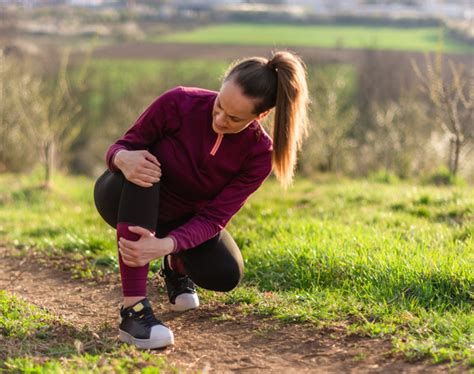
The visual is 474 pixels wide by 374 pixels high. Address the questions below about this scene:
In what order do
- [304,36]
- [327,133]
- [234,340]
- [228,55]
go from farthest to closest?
[304,36], [228,55], [327,133], [234,340]

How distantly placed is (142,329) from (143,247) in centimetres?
41

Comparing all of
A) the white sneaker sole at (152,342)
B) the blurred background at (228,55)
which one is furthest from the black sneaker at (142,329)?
the blurred background at (228,55)

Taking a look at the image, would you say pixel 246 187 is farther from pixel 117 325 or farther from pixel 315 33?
pixel 315 33

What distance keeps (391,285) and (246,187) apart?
1005mm

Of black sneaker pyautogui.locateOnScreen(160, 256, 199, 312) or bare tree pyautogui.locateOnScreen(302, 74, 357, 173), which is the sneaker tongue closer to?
black sneaker pyautogui.locateOnScreen(160, 256, 199, 312)

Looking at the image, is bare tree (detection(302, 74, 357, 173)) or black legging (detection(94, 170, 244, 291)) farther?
bare tree (detection(302, 74, 357, 173))

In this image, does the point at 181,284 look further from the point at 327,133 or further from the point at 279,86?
the point at 327,133

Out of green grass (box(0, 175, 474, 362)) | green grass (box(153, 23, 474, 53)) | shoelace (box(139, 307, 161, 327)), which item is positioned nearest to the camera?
shoelace (box(139, 307, 161, 327))

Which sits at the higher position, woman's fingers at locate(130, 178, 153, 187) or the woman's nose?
the woman's nose

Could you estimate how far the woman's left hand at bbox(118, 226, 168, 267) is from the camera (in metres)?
→ 3.24

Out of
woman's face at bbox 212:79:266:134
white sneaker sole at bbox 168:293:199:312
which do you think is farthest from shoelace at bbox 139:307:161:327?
woman's face at bbox 212:79:266:134

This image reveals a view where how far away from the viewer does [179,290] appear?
13.0 feet

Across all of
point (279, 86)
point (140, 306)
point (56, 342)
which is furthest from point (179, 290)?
point (279, 86)

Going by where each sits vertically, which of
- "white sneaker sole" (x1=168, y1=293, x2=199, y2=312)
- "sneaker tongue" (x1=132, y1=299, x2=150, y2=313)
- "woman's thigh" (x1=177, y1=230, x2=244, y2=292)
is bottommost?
"white sneaker sole" (x1=168, y1=293, x2=199, y2=312)
